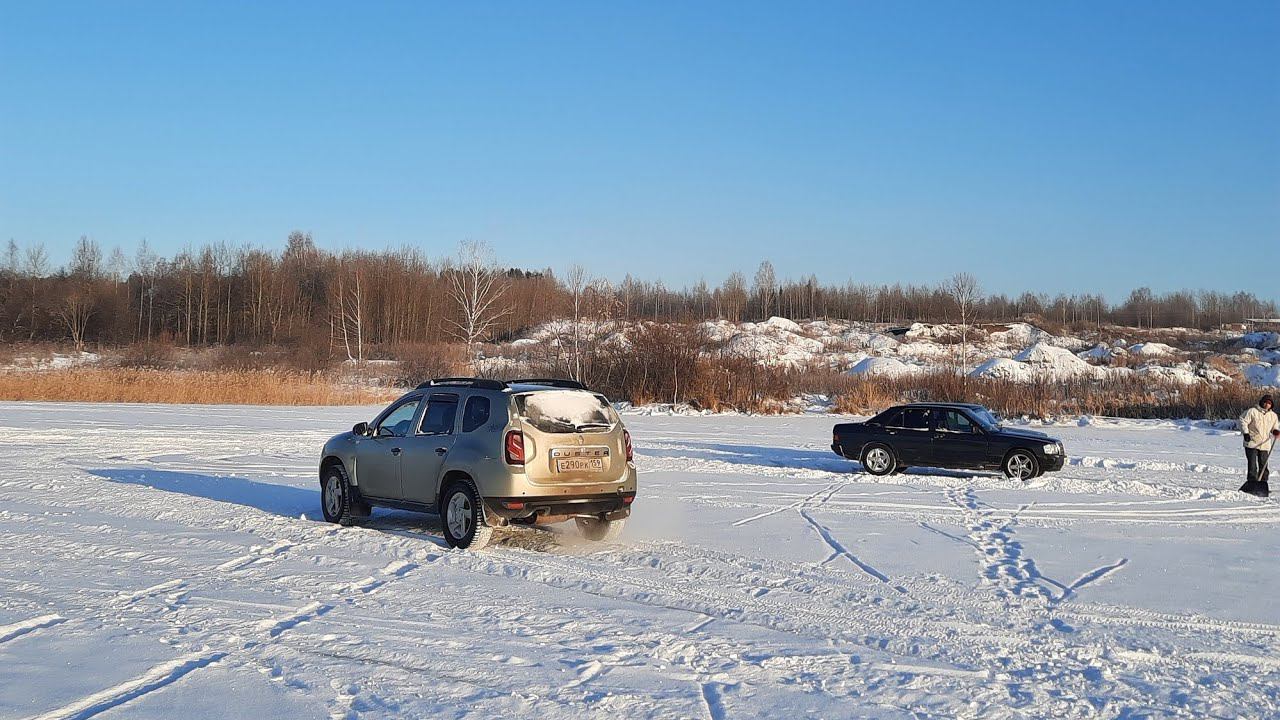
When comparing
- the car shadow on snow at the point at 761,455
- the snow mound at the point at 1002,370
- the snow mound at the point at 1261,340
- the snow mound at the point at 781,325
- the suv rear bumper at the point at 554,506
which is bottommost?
the car shadow on snow at the point at 761,455

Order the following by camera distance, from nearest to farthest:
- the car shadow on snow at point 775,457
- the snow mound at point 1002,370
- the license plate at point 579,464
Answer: the license plate at point 579,464
the car shadow on snow at point 775,457
the snow mound at point 1002,370

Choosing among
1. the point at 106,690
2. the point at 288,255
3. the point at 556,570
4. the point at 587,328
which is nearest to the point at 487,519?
the point at 556,570

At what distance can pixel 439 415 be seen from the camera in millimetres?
11742

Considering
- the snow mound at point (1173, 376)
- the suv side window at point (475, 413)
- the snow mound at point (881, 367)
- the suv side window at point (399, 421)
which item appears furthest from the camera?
the snow mound at point (881, 367)

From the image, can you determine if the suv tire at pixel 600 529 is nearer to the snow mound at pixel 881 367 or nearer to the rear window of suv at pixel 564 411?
the rear window of suv at pixel 564 411

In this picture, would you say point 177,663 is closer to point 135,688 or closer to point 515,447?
point 135,688

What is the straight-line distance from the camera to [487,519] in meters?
10.7

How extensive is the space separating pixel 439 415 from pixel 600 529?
2.32 meters

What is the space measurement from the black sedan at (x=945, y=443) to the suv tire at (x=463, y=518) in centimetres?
1056

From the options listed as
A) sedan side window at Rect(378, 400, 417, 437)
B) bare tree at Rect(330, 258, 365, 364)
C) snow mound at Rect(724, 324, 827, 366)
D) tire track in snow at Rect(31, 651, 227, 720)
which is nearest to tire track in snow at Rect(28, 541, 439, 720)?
tire track in snow at Rect(31, 651, 227, 720)

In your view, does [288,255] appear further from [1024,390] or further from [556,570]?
[556,570]

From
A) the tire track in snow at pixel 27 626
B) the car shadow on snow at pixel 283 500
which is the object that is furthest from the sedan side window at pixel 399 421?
the tire track in snow at pixel 27 626

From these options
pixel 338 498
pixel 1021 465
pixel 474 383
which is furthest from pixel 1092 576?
pixel 1021 465

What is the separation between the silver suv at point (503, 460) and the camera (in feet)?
35.0
